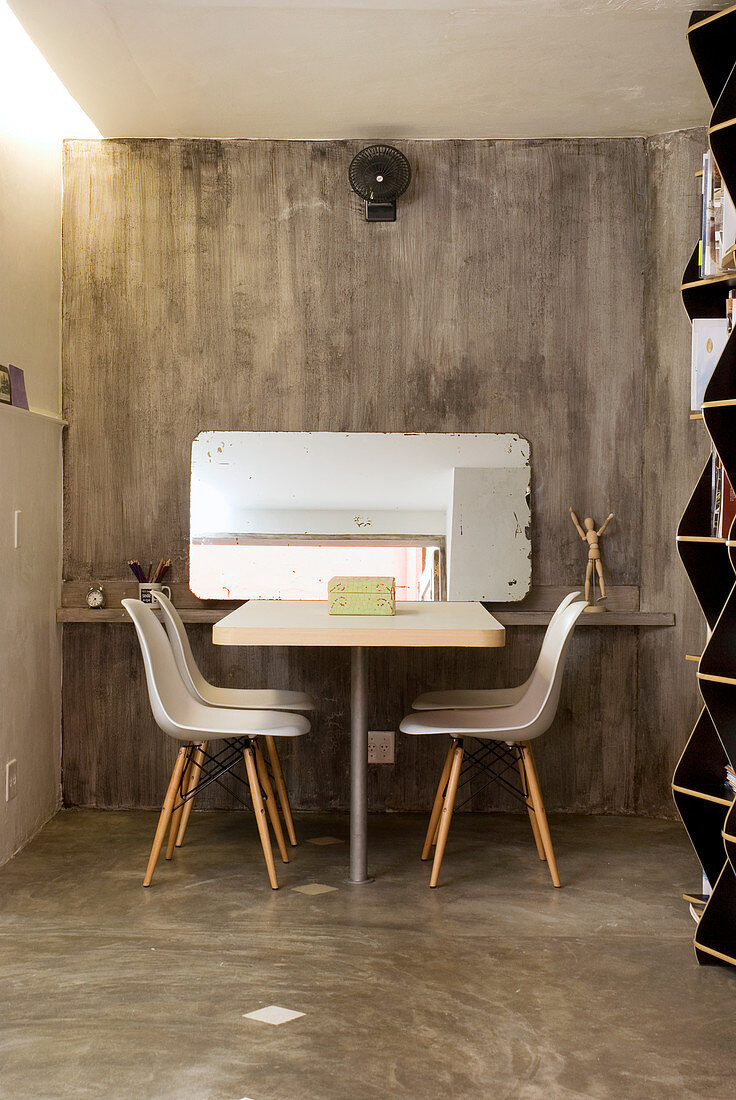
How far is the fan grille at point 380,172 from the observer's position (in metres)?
4.31

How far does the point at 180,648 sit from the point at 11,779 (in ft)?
2.48

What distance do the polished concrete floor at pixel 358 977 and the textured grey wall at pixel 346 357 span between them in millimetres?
658

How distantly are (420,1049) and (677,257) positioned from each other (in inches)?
127

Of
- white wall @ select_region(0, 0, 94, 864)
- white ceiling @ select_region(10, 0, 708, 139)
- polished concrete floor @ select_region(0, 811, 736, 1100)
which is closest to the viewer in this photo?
polished concrete floor @ select_region(0, 811, 736, 1100)

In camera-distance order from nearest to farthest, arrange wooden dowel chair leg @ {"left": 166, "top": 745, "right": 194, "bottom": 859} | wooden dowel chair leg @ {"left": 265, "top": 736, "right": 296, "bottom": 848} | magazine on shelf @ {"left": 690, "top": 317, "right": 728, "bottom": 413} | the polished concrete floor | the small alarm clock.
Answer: the polished concrete floor → magazine on shelf @ {"left": 690, "top": 317, "right": 728, "bottom": 413} → wooden dowel chair leg @ {"left": 166, "top": 745, "right": 194, "bottom": 859} → wooden dowel chair leg @ {"left": 265, "top": 736, "right": 296, "bottom": 848} → the small alarm clock

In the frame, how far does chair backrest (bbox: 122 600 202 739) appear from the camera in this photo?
339cm

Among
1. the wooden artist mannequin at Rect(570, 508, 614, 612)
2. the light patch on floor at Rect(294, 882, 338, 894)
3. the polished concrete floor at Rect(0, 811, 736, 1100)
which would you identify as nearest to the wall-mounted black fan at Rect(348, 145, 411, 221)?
the wooden artist mannequin at Rect(570, 508, 614, 612)

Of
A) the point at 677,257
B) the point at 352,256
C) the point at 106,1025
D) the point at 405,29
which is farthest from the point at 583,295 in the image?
the point at 106,1025

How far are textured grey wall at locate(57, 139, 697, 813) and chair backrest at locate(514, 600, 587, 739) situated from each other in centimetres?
69

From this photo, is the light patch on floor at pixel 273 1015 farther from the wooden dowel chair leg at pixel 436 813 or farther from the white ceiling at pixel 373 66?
the white ceiling at pixel 373 66

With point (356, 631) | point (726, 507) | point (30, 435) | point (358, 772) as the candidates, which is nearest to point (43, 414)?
point (30, 435)

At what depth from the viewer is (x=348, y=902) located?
10.7 feet

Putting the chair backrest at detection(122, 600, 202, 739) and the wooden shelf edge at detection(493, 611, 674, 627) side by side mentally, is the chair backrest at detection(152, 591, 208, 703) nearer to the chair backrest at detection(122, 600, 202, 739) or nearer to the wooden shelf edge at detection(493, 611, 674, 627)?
the chair backrest at detection(122, 600, 202, 739)

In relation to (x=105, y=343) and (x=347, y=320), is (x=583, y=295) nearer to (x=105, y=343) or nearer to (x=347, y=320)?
(x=347, y=320)
